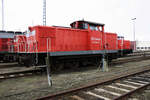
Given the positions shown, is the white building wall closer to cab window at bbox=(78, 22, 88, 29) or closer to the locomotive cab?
the locomotive cab

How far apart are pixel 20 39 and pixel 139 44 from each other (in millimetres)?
44588

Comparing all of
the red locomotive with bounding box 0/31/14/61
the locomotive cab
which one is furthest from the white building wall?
the red locomotive with bounding box 0/31/14/61

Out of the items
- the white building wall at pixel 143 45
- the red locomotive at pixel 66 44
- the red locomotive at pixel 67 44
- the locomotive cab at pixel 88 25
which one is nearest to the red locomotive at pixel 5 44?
the red locomotive at pixel 66 44

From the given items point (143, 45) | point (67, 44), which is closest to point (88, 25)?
point (67, 44)

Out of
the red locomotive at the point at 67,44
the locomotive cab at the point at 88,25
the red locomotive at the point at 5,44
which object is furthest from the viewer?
the red locomotive at the point at 5,44

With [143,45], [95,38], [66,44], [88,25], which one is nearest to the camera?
[66,44]

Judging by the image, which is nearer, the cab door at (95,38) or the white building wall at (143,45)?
the cab door at (95,38)

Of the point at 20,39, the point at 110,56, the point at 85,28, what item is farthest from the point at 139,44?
the point at 20,39

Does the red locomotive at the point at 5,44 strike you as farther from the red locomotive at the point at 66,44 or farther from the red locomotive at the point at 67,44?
the red locomotive at the point at 67,44

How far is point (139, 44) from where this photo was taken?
4450 centimetres

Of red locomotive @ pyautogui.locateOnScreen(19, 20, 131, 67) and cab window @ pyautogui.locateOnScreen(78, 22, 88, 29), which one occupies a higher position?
cab window @ pyautogui.locateOnScreen(78, 22, 88, 29)

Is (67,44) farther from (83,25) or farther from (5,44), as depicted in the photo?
(5,44)

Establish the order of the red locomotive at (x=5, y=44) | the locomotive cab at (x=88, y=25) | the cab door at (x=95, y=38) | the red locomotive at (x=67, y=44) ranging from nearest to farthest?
the red locomotive at (x=67, y=44) < the cab door at (x=95, y=38) < the locomotive cab at (x=88, y=25) < the red locomotive at (x=5, y=44)

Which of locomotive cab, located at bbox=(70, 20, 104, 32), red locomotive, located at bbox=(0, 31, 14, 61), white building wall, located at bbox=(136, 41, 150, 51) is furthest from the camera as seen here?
white building wall, located at bbox=(136, 41, 150, 51)
